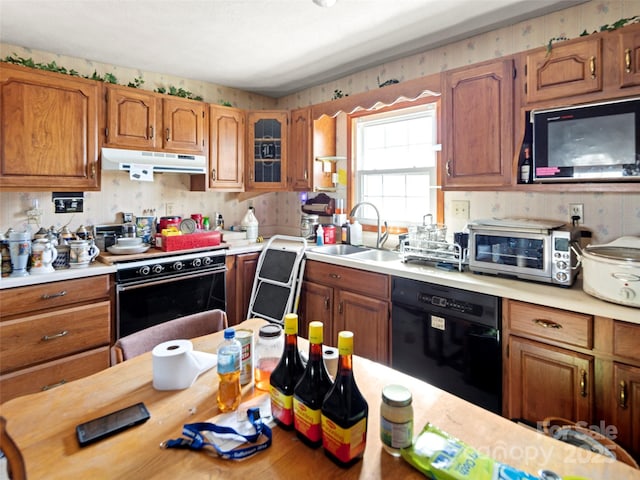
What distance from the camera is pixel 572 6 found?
213cm

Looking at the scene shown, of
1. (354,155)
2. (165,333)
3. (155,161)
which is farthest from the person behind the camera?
(354,155)

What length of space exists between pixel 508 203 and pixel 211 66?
2598 millimetres

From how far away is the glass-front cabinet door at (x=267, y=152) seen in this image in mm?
3516

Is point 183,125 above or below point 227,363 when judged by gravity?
above

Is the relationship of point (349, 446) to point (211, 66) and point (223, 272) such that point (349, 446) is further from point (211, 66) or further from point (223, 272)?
point (211, 66)

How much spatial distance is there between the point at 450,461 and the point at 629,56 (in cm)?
198

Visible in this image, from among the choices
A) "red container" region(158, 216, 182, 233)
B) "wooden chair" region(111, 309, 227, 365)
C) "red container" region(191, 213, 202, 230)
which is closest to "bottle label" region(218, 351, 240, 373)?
"wooden chair" region(111, 309, 227, 365)

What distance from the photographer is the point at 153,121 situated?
2.92m

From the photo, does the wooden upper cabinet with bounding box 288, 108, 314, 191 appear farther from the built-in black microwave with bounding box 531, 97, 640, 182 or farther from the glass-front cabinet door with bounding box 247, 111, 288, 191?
the built-in black microwave with bounding box 531, 97, 640, 182

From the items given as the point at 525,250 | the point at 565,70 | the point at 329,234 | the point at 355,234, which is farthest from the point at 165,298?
the point at 565,70

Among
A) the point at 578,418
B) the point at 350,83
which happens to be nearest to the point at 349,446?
the point at 578,418

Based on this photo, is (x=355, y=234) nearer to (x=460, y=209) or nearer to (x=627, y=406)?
(x=460, y=209)

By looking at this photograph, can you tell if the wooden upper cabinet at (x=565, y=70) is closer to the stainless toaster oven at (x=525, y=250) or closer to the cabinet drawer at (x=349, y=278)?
the stainless toaster oven at (x=525, y=250)

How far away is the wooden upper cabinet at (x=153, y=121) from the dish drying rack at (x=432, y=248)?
6.43 feet
